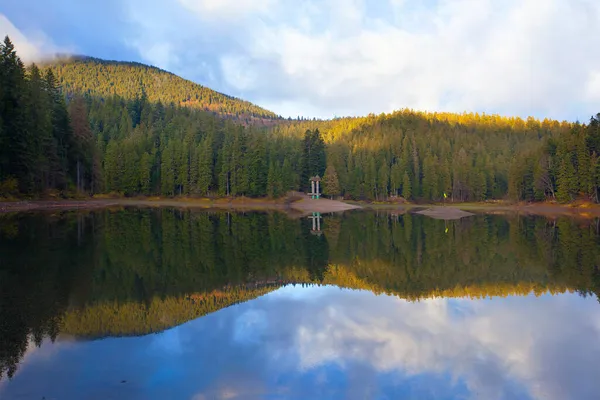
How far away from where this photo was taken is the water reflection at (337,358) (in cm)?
818

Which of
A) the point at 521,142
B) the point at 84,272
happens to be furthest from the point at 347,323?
the point at 521,142

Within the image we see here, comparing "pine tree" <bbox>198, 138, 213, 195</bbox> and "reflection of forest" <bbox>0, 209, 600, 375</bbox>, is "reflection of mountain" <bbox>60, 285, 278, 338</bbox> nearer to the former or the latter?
Answer: "reflection of forest" <bbox>0, 209, 600, 375</bbox>

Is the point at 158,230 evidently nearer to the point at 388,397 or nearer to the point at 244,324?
the point at 244,324

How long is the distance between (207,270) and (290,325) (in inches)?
331

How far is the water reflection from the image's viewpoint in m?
8.18

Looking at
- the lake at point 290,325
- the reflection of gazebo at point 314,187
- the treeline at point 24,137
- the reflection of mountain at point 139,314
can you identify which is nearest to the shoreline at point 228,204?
the reflection of gazebo at point 314,187

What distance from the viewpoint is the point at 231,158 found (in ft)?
327

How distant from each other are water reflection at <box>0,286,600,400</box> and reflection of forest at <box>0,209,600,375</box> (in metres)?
1.24

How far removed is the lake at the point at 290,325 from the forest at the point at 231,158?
3845cm

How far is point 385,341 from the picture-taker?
11.1 metres

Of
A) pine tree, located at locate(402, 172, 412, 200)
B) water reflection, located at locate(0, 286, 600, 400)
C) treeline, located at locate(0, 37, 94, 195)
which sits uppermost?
treeline, located at locate(0, 37, 94, 195)

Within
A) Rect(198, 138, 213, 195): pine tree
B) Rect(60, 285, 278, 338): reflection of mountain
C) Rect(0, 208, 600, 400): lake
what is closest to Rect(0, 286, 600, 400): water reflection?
Rect(0, 208, 600, 400): lake

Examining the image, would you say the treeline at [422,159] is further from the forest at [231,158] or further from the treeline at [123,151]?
the treeline at [123,151]

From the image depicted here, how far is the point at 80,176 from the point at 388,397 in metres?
82.4
